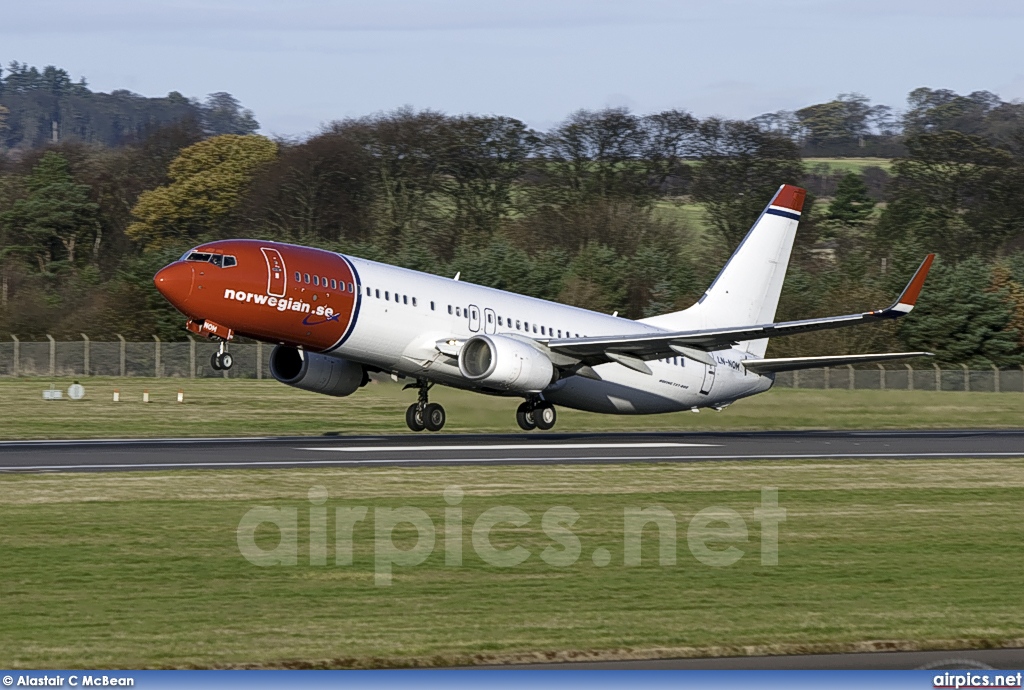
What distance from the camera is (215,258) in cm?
3306

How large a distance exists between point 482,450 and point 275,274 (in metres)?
6.52

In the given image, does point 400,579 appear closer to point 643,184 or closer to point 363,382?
point 363,382

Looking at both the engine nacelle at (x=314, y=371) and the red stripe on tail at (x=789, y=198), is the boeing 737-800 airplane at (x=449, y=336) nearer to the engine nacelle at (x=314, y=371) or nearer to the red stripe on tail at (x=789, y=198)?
the engine nacelle at (x=314, y=371)

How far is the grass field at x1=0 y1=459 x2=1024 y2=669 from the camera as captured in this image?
13055mm

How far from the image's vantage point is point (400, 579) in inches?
635

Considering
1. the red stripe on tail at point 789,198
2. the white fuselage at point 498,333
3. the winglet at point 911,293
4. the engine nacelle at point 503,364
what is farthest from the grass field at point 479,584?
the red stripe on tail at point 789,198

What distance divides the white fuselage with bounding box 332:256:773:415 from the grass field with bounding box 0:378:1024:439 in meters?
1.56

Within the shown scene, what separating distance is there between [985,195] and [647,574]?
109 metres

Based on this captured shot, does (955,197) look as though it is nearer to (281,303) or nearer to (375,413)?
(375,413)

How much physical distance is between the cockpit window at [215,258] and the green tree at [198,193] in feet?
239

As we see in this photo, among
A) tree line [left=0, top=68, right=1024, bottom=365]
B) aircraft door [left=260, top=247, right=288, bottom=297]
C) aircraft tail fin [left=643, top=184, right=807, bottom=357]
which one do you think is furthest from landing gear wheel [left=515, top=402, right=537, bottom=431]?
tree line [left=0, top=68, right=1024, bottom=365]

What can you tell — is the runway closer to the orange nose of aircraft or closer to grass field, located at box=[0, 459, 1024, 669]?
the orange nose of aircraft

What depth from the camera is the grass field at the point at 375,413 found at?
3947 centimetres

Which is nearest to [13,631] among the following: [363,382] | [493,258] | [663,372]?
[363,382]
